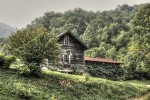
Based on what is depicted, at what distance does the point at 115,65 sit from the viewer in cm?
4903

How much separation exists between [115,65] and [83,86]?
Answer: 20.6m

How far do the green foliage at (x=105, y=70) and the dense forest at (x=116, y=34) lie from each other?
4.41 ft

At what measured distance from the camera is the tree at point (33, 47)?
28.3 metres

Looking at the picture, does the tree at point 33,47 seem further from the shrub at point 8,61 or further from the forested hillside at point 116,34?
the forested hillside at point 116,34

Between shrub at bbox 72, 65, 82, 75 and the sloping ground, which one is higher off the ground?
shrub at bbox 72, 65, 82, 75

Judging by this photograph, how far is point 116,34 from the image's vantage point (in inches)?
3821

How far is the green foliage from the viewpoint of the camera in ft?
152

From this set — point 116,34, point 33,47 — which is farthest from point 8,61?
point 116,34

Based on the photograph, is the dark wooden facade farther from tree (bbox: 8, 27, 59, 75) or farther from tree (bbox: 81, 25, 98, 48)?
tree (bbox: 81, 25, 98, 48)

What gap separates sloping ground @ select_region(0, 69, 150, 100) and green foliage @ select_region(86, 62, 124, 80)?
12.5m

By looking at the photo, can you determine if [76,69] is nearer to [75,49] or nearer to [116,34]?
[75,49]

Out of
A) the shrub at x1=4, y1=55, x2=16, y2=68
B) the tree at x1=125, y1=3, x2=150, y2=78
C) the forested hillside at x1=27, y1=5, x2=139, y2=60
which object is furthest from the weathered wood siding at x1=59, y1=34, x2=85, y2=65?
the forested hillside at x1=27, y1=5, x2=139, y2=60

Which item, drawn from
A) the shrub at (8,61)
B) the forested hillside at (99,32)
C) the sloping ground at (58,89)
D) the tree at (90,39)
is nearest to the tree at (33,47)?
the shrub at (8,61)

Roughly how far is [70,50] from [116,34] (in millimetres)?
55668
